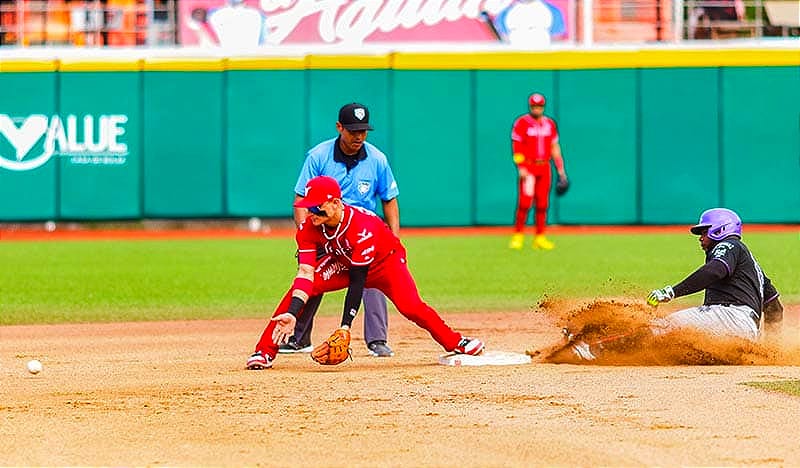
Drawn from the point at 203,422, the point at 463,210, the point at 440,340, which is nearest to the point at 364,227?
the point at 440,340

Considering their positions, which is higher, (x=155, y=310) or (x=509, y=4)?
(x=509, y=4)

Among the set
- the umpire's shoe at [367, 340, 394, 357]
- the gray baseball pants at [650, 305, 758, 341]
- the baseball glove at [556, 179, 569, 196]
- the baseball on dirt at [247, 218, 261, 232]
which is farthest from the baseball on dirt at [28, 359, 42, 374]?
the baseball on dirt at [247, 218, 261, 232]

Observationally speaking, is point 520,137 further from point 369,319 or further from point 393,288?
point 393,288

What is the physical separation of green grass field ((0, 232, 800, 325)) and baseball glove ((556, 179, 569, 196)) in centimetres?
77

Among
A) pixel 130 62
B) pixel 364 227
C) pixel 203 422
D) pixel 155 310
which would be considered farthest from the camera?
pixel 130 62

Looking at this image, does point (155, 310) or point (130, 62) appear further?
point (130, 62)

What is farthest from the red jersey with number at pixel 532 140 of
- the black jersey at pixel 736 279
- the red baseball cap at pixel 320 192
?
the red baseball cap at pixel 320 192

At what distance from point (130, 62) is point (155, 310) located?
11.0 m

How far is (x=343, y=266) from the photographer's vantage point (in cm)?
940

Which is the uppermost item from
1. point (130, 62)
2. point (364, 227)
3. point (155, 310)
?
point (130, 62)

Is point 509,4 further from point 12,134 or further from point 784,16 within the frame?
point 12,134

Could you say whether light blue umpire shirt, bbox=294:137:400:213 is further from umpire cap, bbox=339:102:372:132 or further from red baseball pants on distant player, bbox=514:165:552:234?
red baseball pants on distant player, bbox=514:165:552:234

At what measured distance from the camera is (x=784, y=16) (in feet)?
86.0

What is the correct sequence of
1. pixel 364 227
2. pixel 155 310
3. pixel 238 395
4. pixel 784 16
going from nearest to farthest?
pixel 238 395 → pixel 364 227 → pixel 155 310 → pixel 784 16
